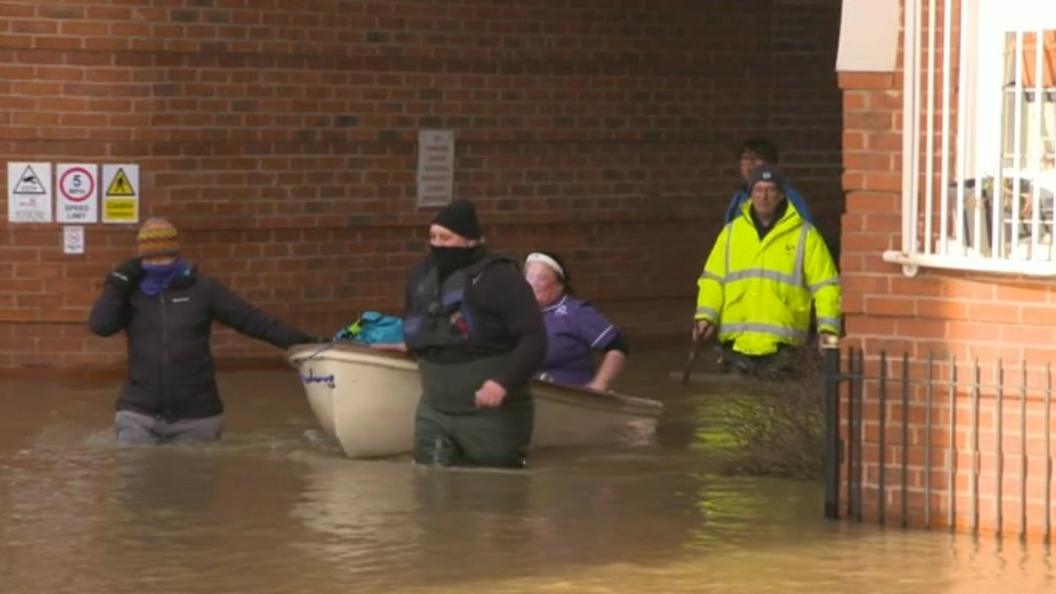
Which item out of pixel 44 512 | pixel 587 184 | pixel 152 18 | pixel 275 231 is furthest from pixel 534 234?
pixel 44 512

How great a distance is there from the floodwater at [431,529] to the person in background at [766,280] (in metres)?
0.82

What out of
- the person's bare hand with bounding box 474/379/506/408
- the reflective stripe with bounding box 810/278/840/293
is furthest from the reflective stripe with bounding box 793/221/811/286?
the person's bare hand with bounding box 474/379/506/408

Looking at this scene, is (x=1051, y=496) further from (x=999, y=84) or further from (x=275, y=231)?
(x=275, y=231)

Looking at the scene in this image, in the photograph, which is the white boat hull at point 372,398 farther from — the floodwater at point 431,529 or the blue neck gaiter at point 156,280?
the blue neck gaiter at point 156,280

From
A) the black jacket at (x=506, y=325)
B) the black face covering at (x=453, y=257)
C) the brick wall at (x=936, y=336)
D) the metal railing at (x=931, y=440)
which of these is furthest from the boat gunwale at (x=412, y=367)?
the brick wall at (x=936, y=336)

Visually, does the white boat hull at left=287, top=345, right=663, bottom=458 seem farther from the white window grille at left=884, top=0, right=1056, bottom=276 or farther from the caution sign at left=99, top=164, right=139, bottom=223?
the caution sign at left=99, top=164, right=139, bottom=223

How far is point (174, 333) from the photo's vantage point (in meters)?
15.2

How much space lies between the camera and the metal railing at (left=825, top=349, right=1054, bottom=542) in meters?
12.0

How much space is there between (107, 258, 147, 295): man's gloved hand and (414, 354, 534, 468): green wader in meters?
1.83

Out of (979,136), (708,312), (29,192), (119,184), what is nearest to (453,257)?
(708,312)

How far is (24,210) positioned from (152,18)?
5.33 feet

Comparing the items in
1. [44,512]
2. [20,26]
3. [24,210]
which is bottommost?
[44,512]

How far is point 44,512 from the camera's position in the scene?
1313 centimetres

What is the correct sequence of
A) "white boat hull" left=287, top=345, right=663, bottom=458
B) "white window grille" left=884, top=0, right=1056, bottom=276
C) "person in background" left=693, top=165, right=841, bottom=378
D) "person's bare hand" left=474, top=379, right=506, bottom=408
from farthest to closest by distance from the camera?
"person in background" left=693, top=165, right=841, bottom=378 → "white boat hull" left=287, top=345, right=663, bottom=458 → "person's bare hand" left=474, top=379, right=506, bottom=408 → "white window grille" left=884, top=0, right=1056, bottom=276
